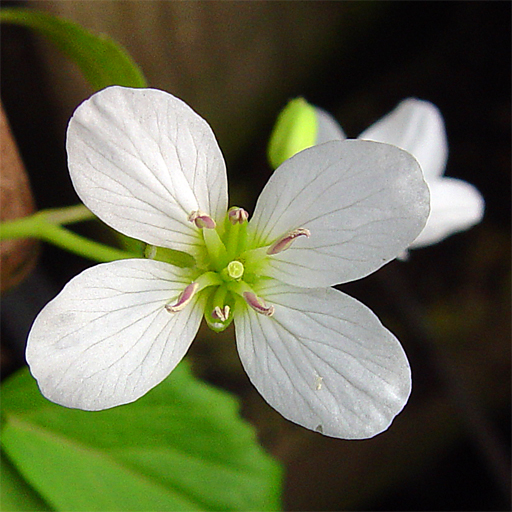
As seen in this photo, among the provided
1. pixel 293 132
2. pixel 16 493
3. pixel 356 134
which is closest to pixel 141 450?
pixel 16 493

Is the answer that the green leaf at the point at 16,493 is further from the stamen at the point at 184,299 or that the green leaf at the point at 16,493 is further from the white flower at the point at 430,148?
the white flower at the point at 430,148

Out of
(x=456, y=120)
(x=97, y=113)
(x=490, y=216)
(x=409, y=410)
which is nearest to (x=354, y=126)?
(x=456, y=120)

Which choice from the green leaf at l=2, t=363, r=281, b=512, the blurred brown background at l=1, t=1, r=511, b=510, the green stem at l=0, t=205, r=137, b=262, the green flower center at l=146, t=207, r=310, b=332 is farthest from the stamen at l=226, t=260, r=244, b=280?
the blurred brown background at l=1, t=1, r=511, b=510

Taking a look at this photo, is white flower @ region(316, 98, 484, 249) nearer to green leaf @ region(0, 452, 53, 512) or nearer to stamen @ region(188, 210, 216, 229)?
stamen @ region(188, 210, 216, 229)

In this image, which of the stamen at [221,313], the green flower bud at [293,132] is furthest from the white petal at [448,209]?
the stamen at [221,313]

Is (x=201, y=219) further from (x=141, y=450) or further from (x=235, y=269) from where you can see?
(x=141, y=450)
